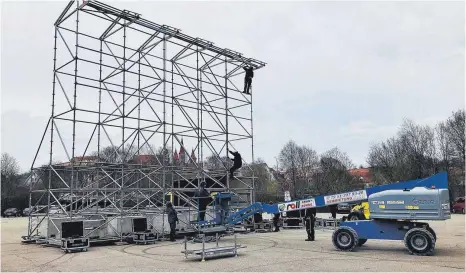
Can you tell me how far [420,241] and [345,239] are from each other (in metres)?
2.11

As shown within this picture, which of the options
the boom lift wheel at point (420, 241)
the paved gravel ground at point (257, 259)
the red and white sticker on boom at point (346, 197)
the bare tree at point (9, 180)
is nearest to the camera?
the paved gravel ground at point (257, 259)

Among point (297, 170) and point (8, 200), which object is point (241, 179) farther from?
point (297, 170)

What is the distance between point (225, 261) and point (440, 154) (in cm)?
4299

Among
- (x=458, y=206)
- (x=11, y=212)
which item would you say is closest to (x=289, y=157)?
(x=458, y=206)

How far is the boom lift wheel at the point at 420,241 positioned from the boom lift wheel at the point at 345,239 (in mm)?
1467

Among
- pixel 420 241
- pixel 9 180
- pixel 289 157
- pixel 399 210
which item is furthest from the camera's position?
pixel 289 157

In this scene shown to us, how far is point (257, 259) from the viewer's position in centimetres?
1096

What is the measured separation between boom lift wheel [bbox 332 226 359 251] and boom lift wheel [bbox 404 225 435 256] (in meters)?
1.47

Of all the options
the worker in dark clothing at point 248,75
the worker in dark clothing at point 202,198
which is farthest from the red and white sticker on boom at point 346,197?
the worker in dark clothing at point 248,75

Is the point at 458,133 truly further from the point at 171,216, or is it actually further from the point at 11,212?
the point at 11,212

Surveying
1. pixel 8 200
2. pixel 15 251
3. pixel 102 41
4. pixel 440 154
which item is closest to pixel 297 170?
pixel 440 154

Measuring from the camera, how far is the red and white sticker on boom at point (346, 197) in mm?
12359

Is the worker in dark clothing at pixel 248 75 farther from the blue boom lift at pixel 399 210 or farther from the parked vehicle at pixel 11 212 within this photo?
the parked vehicle at pixel 11 212

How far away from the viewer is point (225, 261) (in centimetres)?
1070
